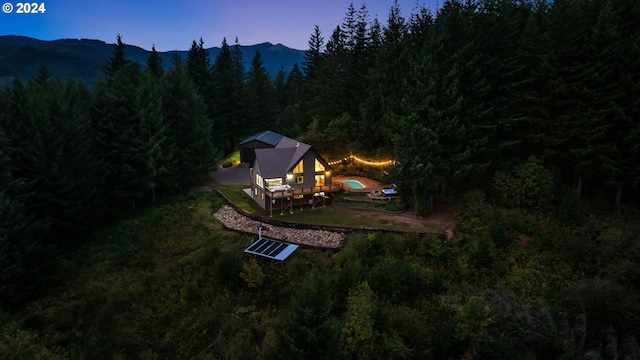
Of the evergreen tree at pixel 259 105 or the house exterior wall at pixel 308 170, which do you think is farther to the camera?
the evergreen tree at pixel 259 105

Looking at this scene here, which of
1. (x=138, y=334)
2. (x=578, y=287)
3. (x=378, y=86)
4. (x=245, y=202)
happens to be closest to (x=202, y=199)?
(x=245, y=202)

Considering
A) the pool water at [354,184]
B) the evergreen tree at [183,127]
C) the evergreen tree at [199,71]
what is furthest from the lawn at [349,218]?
the evergreen tree at [199,71]

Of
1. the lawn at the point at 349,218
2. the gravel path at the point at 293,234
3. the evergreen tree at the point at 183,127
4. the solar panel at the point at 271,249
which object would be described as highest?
the evergreen tree at the point at 183,127

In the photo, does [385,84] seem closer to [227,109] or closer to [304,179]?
[304,179]

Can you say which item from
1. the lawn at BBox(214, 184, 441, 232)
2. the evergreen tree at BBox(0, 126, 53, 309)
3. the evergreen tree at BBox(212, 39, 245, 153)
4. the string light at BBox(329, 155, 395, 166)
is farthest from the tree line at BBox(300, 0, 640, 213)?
the evergreen tree at BBox(212, 39, 245, 153)

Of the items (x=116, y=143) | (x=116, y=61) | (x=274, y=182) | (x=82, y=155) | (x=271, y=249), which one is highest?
(x=116, y=61)

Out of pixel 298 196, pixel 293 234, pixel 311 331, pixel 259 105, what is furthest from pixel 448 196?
pixel 259 105

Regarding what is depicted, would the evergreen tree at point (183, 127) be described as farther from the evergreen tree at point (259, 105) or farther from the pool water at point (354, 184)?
the evergreen tree at point (259, 105)
